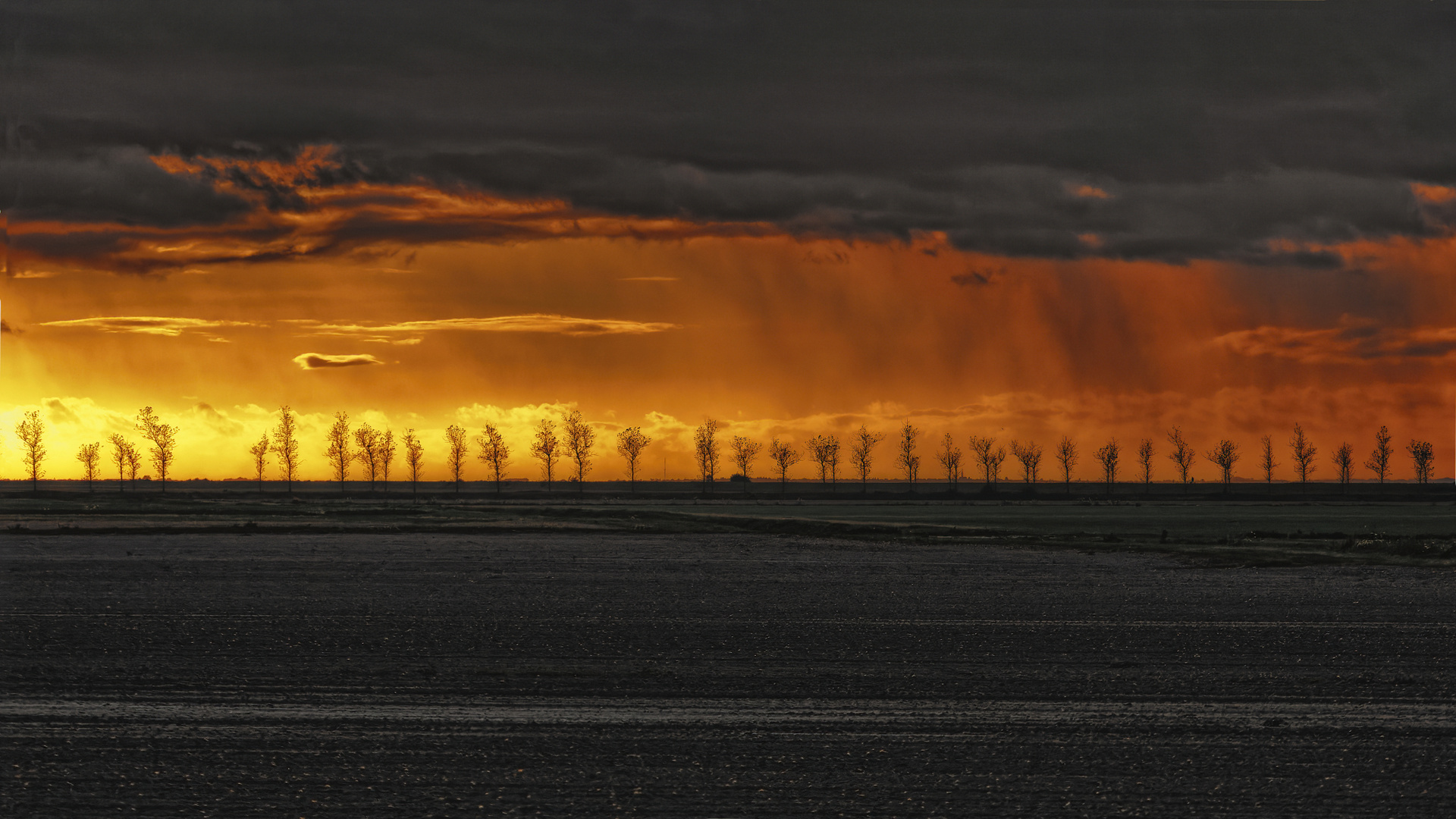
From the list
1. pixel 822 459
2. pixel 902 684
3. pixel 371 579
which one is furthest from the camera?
pixel 822 459

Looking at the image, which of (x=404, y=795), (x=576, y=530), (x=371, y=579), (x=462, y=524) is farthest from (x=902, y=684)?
(x=462, y=524)

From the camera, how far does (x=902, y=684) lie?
12977 millimetres

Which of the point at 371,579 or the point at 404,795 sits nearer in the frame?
the point at 404,795

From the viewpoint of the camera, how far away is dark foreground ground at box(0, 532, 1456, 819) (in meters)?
8.73

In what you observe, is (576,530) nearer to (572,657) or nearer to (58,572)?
(58,572)

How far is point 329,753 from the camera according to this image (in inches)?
385

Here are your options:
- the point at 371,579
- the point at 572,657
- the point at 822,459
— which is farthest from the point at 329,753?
the point at 822,459

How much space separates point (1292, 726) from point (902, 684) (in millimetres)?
3871

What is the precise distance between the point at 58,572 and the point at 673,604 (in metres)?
17.3

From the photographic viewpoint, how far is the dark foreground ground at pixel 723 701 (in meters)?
8.73

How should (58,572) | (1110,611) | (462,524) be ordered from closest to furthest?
(1110,611), (58,572), (462,524)

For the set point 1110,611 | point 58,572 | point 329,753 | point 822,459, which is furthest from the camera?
point 822,459

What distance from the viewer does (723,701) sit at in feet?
39.1

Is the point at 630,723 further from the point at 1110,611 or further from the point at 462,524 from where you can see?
the point at 462,524
